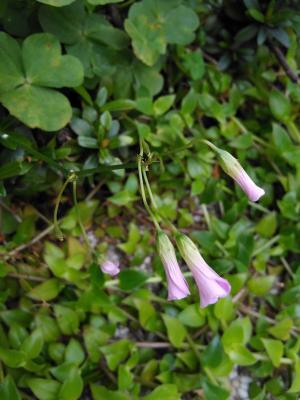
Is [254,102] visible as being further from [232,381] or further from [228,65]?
[232,381]

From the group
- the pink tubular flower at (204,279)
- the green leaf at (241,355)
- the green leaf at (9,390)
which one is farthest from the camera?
the green leaf at (241,355)

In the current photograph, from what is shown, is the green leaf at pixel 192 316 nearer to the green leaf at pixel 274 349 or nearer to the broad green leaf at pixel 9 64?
the green leaf at pixel 274 349

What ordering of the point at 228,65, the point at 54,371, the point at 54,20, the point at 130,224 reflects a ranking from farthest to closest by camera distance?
Result: the point at 228,65
the point at 130,224
the point at 54,20
the point at 54,371

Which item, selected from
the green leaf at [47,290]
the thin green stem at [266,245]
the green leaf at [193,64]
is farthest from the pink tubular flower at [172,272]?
the green leaf at [193,64]

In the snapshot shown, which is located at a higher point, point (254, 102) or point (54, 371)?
point (254, 102)

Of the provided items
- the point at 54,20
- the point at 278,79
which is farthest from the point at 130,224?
the point at 278,79

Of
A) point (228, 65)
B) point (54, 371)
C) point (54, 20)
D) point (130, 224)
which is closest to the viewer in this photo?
point (54, 371)

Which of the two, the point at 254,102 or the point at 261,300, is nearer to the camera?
the point at 261,300

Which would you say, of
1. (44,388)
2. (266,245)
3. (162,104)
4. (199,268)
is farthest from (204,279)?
(162,104)
